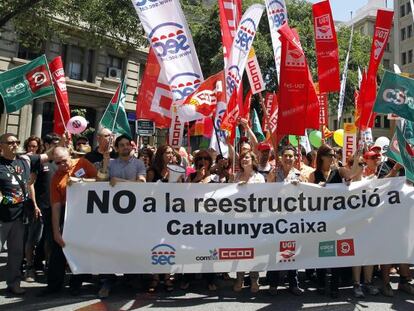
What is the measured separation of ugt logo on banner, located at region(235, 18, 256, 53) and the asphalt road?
347cm

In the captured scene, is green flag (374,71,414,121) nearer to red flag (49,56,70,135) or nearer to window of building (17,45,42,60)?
red flag (49,56,70,135)

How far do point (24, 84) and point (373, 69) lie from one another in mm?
5612

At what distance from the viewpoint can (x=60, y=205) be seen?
5.45m

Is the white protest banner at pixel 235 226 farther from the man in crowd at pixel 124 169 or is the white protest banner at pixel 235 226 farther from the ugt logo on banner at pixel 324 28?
the ugt logo on banner at pixel 324 28

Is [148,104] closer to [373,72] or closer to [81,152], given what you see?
[81,152]

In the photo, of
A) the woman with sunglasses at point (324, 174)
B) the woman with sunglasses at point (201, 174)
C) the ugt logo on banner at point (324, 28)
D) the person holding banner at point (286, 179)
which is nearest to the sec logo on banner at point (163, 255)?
the woman with sunglasses at point (201, 174)

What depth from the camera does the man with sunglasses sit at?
553 cm

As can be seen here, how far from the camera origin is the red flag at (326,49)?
8117 millimetres

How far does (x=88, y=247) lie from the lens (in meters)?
5.34

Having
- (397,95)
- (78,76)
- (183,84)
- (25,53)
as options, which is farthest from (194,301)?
(78,76)

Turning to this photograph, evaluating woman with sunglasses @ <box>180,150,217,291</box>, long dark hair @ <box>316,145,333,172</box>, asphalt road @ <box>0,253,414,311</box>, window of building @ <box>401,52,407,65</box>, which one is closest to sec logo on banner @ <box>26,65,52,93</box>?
woman with sunglasses @ <box>180,150,217,291</box>

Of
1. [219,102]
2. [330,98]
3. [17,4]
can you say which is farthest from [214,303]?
[330,98]

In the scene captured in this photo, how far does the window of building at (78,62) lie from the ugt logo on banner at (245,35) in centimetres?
1860

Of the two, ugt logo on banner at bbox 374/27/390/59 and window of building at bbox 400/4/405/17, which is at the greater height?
window of building at bbox 400/4/405/17
